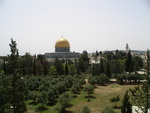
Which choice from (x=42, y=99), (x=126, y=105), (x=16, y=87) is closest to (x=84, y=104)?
(x=42, y=99)

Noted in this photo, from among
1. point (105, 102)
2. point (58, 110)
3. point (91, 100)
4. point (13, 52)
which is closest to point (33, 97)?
point (58, 110)

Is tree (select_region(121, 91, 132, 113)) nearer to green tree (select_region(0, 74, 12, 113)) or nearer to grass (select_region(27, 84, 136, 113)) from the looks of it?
grass (select_region(27, 84, 136, 113))

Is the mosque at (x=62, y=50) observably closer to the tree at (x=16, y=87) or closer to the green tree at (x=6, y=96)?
the green tree at (x=6, y=96)

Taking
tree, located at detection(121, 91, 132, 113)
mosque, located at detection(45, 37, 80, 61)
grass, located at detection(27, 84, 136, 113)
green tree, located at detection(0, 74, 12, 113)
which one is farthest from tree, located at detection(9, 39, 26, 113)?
mosque, located at detection(45, 37, 80, 61)

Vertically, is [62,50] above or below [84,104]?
above

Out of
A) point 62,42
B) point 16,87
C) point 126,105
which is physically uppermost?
point 62,42

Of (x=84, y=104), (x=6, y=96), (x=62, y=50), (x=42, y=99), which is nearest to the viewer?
(x=6, y=96)

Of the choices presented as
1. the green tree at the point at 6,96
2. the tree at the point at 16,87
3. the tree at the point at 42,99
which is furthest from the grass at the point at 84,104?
the tree at the point at 16,87

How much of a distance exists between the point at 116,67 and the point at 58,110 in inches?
1109

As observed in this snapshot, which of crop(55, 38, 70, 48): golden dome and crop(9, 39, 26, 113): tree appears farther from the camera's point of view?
crop(55, 38, 70, 48): golden dome

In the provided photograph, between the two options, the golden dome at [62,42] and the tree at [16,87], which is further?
the golden dome at [62,42]

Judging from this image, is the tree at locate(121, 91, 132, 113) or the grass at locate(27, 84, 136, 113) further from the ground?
the tree at locate(121, 91, 132, 113)

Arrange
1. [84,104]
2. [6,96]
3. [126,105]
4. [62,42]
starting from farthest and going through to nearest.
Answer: [62,42] < [84,104] < [126,105] < [6,96]

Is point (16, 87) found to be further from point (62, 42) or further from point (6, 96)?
point (62, 42)
